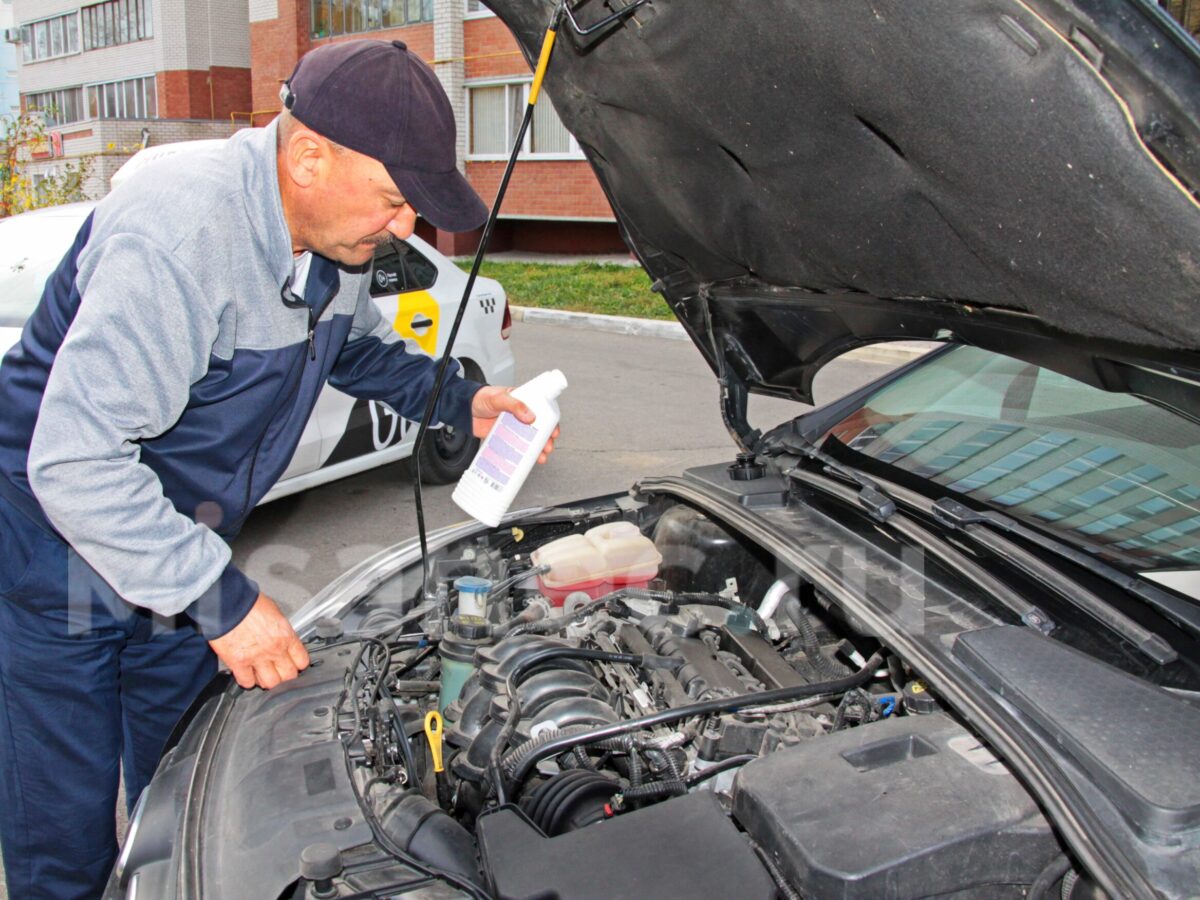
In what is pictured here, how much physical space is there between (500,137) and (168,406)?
64.1 feet

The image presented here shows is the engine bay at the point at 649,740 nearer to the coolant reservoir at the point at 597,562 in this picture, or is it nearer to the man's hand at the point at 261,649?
the coolant reservoir at the point at 597,562

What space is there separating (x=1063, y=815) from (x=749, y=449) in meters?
1.51

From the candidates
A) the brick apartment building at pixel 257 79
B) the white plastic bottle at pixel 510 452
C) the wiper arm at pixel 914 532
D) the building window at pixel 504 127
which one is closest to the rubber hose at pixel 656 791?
the wiper arm at pixel 914 532

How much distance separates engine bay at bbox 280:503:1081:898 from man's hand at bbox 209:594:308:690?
5.0 inches

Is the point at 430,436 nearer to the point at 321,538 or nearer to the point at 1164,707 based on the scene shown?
the point at 321,538

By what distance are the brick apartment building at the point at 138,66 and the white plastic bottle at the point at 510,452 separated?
971 inches

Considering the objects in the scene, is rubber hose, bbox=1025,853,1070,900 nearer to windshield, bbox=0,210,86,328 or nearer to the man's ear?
the man's ear

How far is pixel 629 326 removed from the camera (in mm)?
11016

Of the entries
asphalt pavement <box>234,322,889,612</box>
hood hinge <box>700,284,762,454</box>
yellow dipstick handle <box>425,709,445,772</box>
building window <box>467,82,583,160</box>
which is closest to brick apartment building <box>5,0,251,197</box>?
building window <box>467,82,583,160</box>

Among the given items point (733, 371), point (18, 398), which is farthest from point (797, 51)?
point (18, 398)

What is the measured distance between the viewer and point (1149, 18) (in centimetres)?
108

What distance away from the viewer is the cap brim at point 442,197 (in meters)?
1.73

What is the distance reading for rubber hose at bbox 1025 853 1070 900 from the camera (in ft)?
4.37

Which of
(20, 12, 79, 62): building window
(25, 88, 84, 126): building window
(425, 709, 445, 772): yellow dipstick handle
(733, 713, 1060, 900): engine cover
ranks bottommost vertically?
(25, 88, 84, 126): building window
